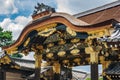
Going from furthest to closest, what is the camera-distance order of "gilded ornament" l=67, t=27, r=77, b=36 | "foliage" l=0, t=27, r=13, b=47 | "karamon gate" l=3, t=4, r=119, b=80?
"foliage" l=0, t=27, r=13, b=47
"gilded ornament" l=67, t=27, r=77, b=36
"karamon gate" l=3, t=4, r=119, b=80

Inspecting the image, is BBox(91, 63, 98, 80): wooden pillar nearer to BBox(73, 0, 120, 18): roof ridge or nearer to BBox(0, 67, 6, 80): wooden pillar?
BBox(73, 0, 120, 18): roof ridge

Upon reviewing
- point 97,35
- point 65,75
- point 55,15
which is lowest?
point 65,75

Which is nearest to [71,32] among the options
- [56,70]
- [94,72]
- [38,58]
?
[94,72]

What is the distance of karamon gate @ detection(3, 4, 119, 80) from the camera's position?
10.5 m

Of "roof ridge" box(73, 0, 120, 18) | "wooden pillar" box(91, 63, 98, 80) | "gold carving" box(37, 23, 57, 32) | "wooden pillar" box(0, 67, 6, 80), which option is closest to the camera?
"wooden pillar" box(91, 63, 98, 80)

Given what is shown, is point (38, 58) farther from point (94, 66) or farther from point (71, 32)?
point (94, 66)

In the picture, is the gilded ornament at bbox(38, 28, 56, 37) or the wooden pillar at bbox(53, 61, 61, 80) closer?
the gilded ornament at bbox(38, 28, 56, 37)

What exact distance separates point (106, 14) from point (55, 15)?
3.06 metres

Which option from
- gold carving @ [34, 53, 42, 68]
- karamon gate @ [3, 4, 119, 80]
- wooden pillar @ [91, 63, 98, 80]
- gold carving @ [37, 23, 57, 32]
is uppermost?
gold carving @ [37, 23, 57, 32]

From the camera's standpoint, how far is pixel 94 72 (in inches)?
421

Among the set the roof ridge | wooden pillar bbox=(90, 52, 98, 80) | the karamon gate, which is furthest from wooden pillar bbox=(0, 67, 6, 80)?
wooden pillar bbox=(90, 52, 98, 80)

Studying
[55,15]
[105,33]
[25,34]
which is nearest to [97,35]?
[105,33]

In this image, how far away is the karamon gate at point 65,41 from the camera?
1051cm

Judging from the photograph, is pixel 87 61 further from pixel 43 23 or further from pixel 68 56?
pixel 43 23
